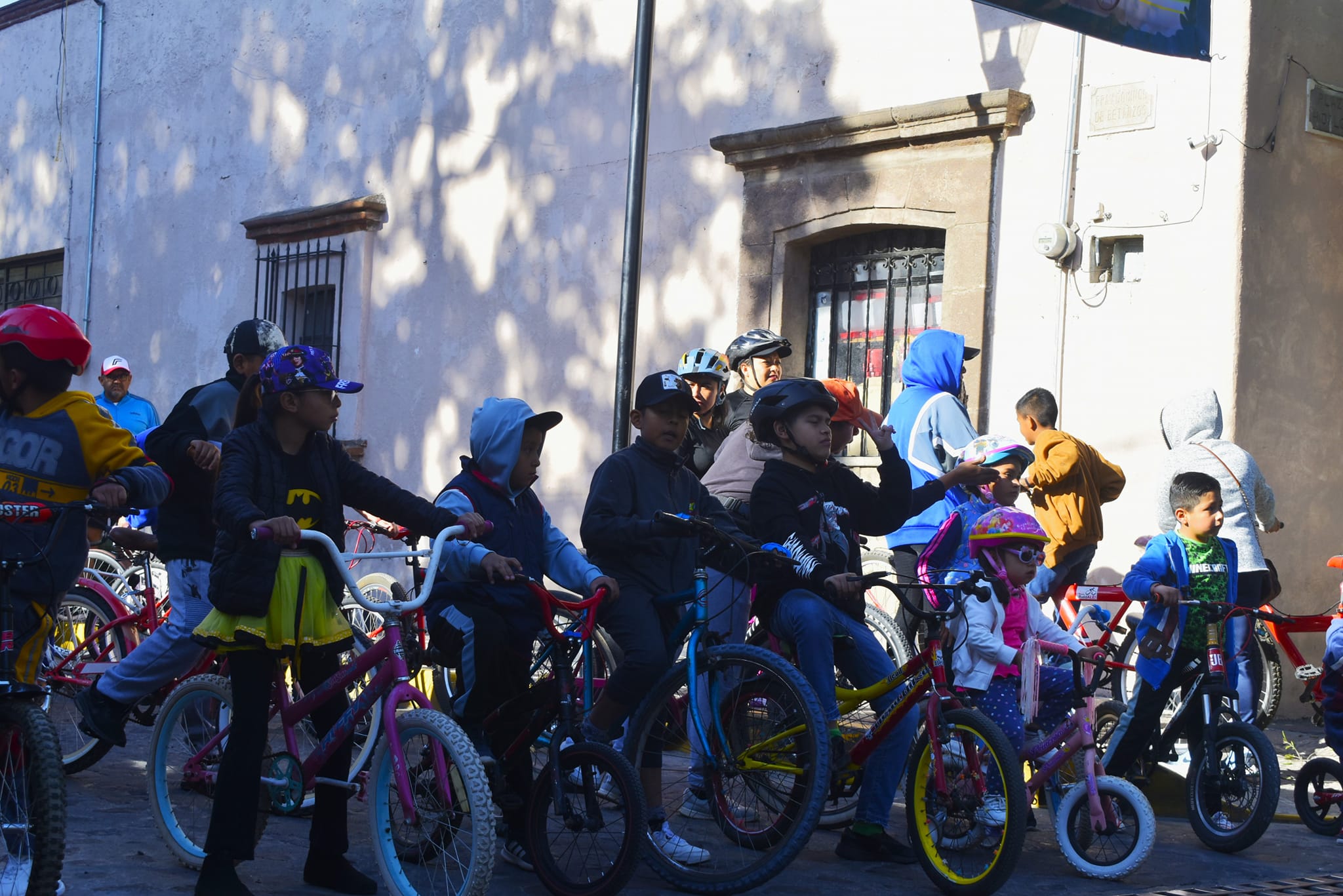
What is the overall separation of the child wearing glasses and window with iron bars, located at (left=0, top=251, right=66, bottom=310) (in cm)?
1571

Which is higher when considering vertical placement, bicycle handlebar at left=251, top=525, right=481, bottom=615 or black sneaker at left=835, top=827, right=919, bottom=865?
bicycle handlebar at left=251, top=525, right=481, bottom=615

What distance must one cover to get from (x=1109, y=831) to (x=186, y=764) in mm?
2991

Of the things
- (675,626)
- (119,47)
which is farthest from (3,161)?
(675,626)

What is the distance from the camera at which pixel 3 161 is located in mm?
20172

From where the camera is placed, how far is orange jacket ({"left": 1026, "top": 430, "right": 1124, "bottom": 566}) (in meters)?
8.71

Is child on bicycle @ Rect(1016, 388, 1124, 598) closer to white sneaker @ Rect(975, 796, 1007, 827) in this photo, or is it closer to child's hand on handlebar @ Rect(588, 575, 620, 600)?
white sneaker @ Rect(975, 796, 1007, 827)

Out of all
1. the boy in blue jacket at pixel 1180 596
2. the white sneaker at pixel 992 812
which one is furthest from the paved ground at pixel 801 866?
the boy in blue jacket at pixel 1180 596

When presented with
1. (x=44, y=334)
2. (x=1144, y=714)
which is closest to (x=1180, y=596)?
(x=1144, y=714)

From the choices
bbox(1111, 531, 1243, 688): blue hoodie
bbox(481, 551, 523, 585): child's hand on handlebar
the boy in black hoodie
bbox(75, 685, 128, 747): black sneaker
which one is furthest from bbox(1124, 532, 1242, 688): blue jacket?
bbox(75, 685, 128, 747): black sneaker

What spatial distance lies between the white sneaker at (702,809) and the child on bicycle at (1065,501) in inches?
153

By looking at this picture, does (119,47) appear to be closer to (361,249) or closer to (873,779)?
(361,249)

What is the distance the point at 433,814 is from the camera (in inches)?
175

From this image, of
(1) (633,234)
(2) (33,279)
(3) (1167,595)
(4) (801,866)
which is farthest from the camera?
(2) (33,279)

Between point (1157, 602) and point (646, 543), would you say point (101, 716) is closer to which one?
point (646, 543)
